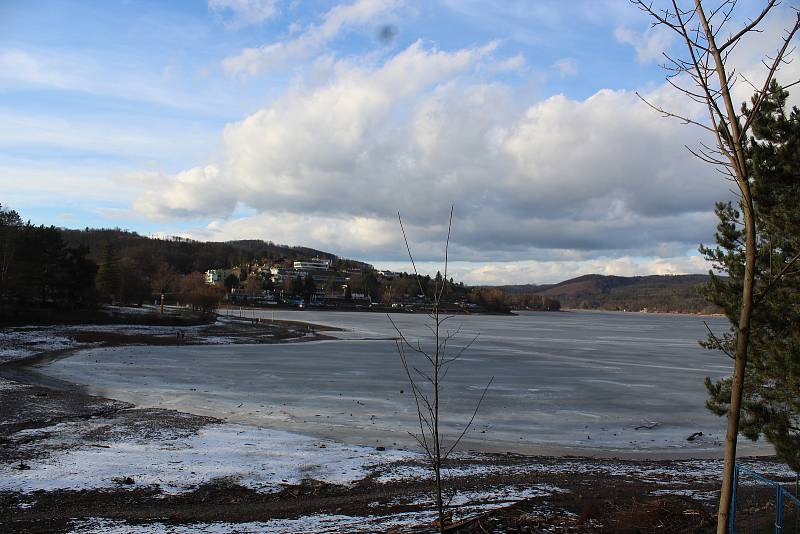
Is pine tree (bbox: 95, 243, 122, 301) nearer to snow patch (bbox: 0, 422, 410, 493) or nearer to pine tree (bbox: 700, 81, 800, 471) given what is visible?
snow patch (bbox: 0, 422, 410, 493)

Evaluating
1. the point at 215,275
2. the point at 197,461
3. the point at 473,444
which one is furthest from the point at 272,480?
the point at 215,275

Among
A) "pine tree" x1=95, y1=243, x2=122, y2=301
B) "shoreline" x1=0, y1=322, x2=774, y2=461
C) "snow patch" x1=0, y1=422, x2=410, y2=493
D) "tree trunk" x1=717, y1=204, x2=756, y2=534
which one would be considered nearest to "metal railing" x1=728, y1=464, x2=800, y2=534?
"tree trunk" x1=717, y1=204, x2=756, y2=534

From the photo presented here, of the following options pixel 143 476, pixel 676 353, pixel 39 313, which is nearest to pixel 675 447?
pixel 143 476

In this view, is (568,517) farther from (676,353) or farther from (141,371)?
(676,353)

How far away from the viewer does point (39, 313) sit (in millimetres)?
46562

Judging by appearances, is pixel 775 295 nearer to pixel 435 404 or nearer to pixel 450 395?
pixel 435 404

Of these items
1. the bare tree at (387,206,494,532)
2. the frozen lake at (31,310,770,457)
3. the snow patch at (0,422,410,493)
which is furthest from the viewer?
the frozen lake at (31,310,770,457)

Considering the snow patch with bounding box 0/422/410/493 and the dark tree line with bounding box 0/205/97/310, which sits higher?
the dark tree line with bounding box 0/205/97/310

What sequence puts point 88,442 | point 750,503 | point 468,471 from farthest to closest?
1. point 88,442
2. point 468,471
3. point 750,503

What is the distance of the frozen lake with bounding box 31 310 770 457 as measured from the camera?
1548cm

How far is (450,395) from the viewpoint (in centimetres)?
2138

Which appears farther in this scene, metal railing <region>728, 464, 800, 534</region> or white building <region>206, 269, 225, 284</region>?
white building <region>206, 269, 225, 284</region>

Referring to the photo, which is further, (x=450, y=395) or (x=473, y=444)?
(x=450, y=395)

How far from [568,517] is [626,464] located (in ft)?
18.3
